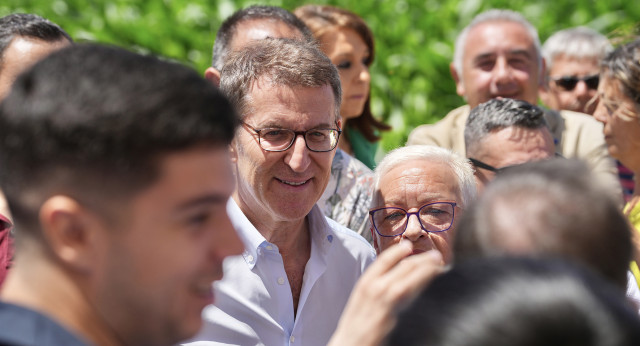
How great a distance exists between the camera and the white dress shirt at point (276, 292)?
255 centimetres

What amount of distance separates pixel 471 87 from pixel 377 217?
2.03m

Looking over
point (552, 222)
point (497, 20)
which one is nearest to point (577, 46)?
point (497, 20)

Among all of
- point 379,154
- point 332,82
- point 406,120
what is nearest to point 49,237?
point 332,82

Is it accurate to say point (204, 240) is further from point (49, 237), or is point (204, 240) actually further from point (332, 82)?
point (332, 82)

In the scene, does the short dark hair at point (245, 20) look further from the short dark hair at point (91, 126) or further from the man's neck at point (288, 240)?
the short dark hair at point (91, 126)

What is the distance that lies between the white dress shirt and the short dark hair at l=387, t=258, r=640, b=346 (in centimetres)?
149

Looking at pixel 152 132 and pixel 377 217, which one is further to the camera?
pixel 377 217

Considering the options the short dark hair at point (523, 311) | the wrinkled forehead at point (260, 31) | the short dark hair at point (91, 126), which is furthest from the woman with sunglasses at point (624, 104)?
the short dark hair at point (91, 126)

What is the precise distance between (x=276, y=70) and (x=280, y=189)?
446 millimetres

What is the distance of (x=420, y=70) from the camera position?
6.55 metres

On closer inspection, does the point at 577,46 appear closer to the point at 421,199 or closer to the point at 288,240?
the point at 421,199

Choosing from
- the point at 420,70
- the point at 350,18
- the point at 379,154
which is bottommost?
the point at 379,154

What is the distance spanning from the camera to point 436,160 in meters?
2.94

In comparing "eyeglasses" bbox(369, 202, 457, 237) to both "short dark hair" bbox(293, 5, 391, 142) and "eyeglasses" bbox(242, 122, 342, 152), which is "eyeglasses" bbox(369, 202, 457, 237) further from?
"short dark hair" bbox(293, 5, 391, 142)
